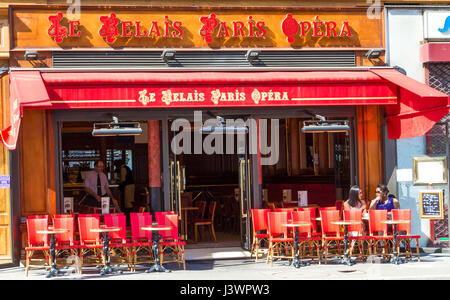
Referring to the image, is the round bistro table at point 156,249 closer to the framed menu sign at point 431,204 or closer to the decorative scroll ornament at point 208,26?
the decorative scroll ornament at point 208,26

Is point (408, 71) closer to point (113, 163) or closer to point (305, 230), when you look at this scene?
point (305, 230)

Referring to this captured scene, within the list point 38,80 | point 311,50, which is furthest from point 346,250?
point 38,80

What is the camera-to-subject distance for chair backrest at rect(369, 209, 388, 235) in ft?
44.5

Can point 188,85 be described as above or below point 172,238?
above

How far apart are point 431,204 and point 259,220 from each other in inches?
140

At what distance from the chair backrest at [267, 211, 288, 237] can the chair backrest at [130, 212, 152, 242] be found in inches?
85.1

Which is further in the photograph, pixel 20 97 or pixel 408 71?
pixel 408 71

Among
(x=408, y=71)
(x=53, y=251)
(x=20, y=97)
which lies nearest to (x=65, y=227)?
(x=53, y=251)

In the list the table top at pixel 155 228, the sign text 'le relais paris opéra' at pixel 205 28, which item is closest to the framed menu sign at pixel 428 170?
the sign text 'le relais paris opéra' at pixel 205 28

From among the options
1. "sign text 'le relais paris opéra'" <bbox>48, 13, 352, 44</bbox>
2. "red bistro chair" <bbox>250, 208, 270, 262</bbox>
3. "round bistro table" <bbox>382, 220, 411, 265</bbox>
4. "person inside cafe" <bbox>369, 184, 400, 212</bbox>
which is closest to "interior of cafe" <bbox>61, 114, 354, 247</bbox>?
"person inside cafe" <bbox>369, 184, 400, 212</bbox>

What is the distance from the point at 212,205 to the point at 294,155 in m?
4.06

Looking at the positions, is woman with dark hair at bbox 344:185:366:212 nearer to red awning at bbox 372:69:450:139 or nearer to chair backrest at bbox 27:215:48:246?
red awning at bbox 372:69:450:139

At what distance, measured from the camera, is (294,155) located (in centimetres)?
2088

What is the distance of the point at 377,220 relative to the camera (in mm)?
13609
